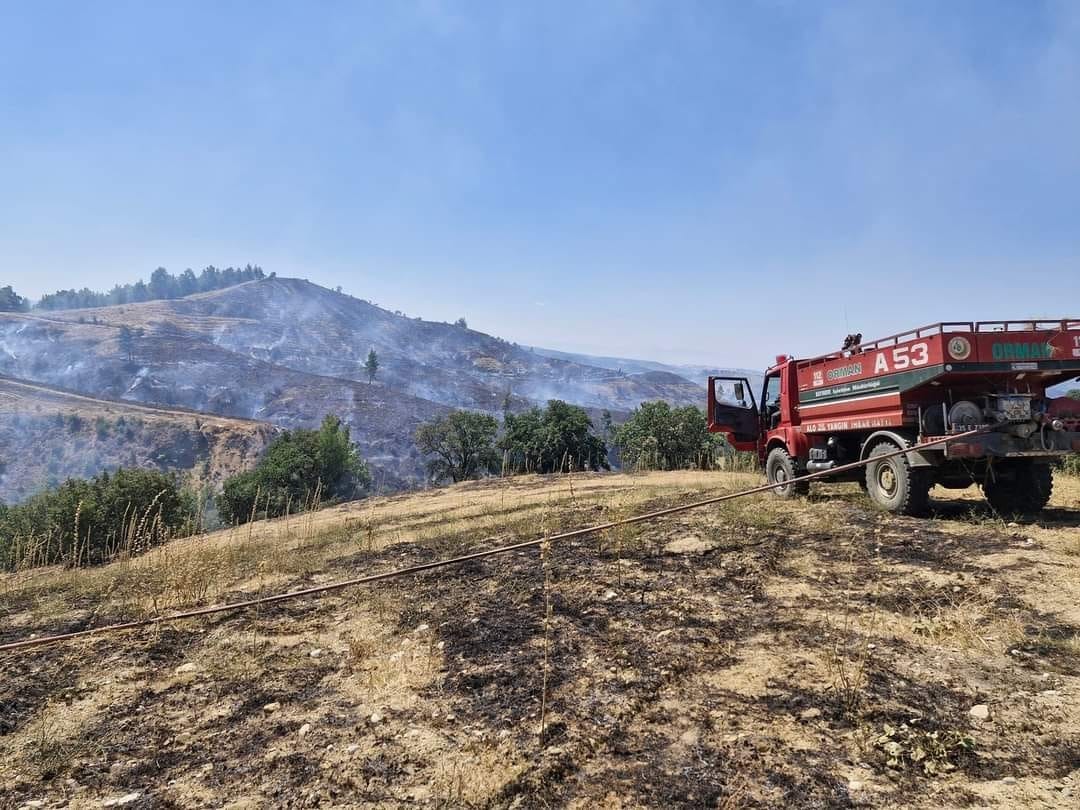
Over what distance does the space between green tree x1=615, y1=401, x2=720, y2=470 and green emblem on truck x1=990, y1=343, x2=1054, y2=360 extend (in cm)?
2075

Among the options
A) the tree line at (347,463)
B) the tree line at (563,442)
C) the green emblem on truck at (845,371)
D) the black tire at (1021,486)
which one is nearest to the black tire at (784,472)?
the green emblem on truck at (845,371)

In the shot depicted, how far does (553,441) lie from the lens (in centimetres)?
3488

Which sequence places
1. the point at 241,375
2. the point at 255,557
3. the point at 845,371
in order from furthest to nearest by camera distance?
1. the point at 241,375
2. the point at 255,557
3. the point at 845,371

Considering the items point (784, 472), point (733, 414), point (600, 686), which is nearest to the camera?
point (600, 686)

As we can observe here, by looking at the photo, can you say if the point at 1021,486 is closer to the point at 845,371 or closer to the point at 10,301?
the point at 845,371

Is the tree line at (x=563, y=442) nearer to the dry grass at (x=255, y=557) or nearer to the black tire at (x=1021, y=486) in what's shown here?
the dry grass at (x=255, y=557)

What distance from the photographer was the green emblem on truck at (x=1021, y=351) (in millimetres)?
6891

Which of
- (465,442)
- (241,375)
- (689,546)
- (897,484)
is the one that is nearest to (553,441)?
(465,442)

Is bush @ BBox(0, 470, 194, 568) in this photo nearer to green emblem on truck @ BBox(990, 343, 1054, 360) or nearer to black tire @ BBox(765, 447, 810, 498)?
black tire @ BBox(765, 447, 810, 498)

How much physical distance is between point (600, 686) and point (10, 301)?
219667 millimetres

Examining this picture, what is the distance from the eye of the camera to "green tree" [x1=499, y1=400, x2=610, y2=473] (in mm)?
34844

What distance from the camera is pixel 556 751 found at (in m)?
2.89

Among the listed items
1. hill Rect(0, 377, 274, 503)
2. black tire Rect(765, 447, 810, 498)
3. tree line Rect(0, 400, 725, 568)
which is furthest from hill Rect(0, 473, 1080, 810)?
hill Rect(0, 377, 274, 503)

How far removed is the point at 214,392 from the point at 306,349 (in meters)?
61.8
